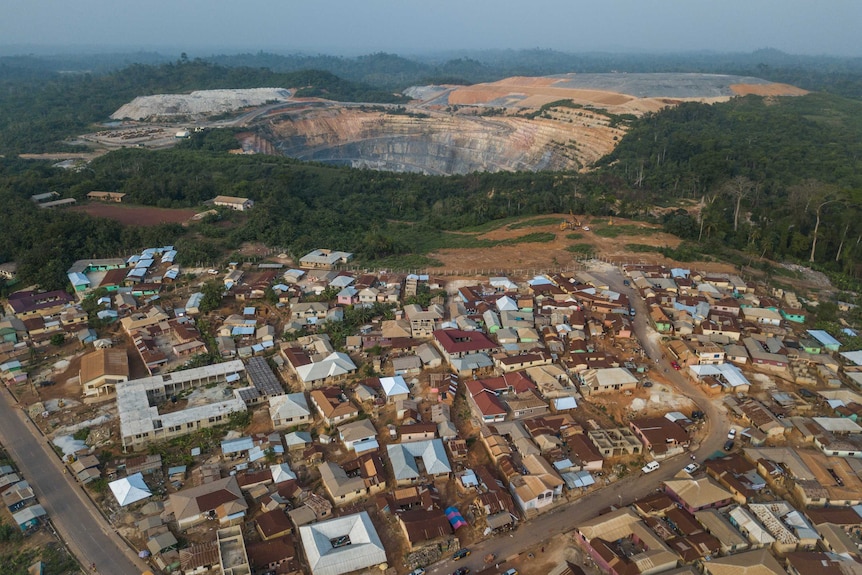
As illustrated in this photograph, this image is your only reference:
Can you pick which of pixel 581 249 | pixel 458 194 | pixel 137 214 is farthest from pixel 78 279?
pixel 458 194

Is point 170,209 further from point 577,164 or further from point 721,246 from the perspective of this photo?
point 577,164

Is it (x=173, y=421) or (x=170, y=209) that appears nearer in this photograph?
(x=173, y=421)

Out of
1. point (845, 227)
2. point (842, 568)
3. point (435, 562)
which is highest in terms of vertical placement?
point (845, 227)

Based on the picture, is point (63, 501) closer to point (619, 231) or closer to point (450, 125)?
point (619, 231)

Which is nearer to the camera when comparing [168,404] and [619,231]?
[168,404]

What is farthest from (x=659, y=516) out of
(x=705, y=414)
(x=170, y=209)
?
(x=170, y=209)

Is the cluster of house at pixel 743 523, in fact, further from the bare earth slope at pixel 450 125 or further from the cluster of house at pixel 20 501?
the bare earth slope at pixel 450 125

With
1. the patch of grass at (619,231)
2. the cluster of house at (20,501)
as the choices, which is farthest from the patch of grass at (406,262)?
the cluster of house at (20,501)
